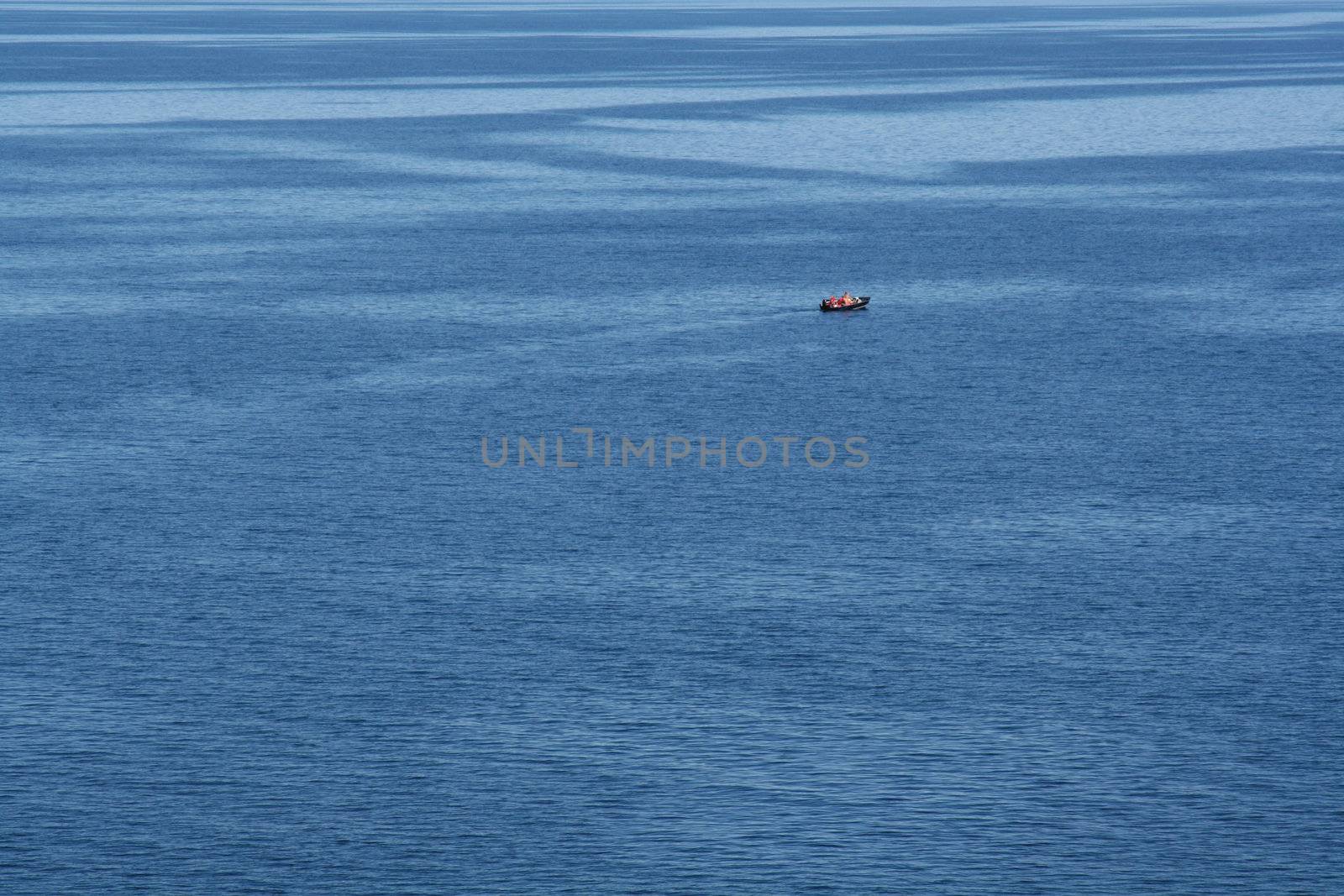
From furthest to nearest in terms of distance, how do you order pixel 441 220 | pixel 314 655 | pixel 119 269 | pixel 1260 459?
pixel 441 220 < pixel 119 269 < pixel 1260 459 < pixel 314 655

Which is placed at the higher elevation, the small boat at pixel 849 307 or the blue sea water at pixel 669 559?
the blue sea water at pixel 669 559

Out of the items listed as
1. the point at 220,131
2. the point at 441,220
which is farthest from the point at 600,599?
the point at 220,131

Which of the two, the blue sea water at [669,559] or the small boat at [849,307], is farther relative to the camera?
the small boat at [849,307]

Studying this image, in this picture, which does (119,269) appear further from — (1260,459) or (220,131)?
(220,131)

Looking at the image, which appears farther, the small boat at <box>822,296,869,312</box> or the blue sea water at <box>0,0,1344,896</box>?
the small boat at <box>822,296,869,312</box>
